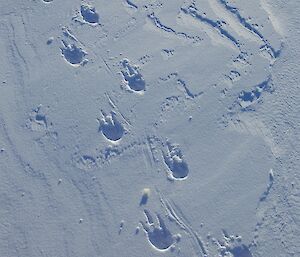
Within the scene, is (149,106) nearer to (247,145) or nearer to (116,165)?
(116,165)

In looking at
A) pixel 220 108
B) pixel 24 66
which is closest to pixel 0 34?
pixel 24 66

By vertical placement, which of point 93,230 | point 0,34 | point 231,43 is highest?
point 231,43

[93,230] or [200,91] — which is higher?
[200,91]
